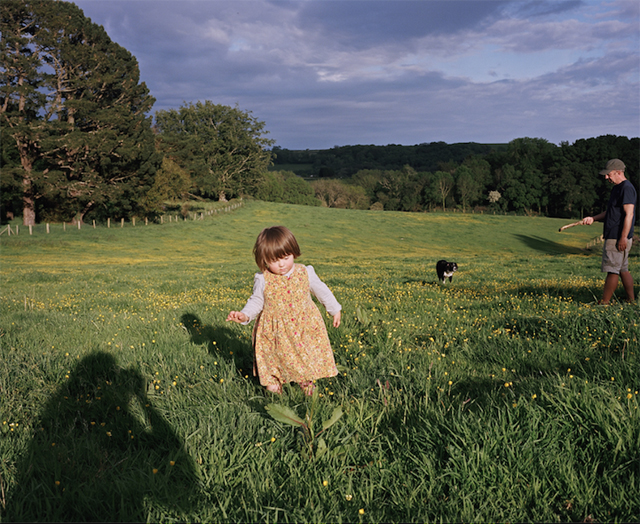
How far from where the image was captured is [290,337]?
3.84 m

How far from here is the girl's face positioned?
3.85 meters

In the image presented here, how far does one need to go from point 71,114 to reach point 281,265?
50.1 m

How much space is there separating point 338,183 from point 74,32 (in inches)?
3576

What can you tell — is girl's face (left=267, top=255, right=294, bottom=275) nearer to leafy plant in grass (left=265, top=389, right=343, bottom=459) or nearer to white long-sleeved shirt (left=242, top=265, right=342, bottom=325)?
white long-sleeved shirt (left=242, top=265, right=342, bottom=325)

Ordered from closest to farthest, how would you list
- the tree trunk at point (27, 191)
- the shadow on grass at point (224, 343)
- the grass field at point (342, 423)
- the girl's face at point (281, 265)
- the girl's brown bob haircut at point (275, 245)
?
1. the grass field at point (342, 423)
2. the girl's brown bob haircut at point (275, 245)
3. the girl's face at point (281, 265)
4. the shadow on grass at point (224, 343)
5. the tree trunk at point (27, 191)

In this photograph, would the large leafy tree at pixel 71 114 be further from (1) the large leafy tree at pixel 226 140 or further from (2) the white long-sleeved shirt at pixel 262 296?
(2) the white long-sleeved shirt at pixel 262 296

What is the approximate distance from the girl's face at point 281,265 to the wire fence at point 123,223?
42.4m

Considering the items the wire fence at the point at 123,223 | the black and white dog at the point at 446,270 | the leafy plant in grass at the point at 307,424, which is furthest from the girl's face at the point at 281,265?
the wire fence at the point at 123,223

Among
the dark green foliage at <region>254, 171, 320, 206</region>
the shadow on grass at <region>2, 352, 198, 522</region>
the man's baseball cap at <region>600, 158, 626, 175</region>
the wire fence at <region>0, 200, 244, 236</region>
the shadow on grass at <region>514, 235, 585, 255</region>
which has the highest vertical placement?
the dark green foliage at <region>254, 171, 320, 206</region>

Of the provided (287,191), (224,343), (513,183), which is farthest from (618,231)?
(287,191)

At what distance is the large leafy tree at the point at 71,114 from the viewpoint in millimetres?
38344

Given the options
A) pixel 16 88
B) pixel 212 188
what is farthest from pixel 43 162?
pixel 212 188

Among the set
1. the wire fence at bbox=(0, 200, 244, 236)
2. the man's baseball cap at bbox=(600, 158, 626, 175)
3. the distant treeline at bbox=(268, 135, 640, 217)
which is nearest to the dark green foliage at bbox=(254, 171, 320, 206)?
the distant treeline at bbox=(268, 135, 640, 217)

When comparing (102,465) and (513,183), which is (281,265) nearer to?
(102,465)
